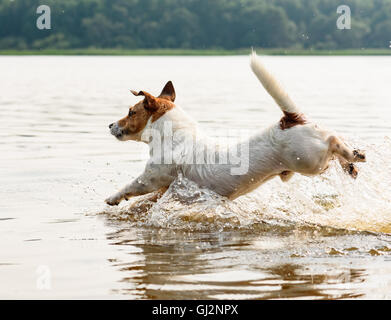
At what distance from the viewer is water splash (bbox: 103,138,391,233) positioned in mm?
7012

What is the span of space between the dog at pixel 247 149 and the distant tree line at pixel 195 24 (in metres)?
49.8

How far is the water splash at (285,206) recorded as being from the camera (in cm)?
701

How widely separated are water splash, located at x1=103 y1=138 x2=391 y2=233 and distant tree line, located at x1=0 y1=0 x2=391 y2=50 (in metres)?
49.0

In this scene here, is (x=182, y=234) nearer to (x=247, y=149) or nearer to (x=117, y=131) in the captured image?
(x=247, y=149)

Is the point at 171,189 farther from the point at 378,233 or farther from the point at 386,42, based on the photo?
the point at 386,42

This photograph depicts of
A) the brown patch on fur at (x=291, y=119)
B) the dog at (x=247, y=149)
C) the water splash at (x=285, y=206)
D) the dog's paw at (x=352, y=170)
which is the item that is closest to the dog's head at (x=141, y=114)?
the dog at (x=247, y=149)

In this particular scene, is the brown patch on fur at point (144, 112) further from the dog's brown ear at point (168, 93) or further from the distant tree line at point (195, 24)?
the distant tree line at point (195, 24)

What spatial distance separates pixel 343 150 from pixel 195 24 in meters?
61.1

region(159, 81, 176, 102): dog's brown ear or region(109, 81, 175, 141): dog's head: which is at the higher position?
region(159, 81, 176, 102): dog's brown ear

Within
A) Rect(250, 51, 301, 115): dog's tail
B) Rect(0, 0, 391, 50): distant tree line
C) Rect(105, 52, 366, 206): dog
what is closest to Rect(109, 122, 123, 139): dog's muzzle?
Rect(105, 52, 366, 206): dog

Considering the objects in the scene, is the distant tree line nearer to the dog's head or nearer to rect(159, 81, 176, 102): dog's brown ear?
rect(159, 81, 176, 102): dog's brown ear

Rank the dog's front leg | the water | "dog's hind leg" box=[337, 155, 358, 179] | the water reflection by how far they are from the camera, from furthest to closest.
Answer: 1. the dog's front leg
2. "dog's hind leg" box=[337, 155, 358, 179]
3. the water
4. the water reflection

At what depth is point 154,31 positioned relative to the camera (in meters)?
67.6
